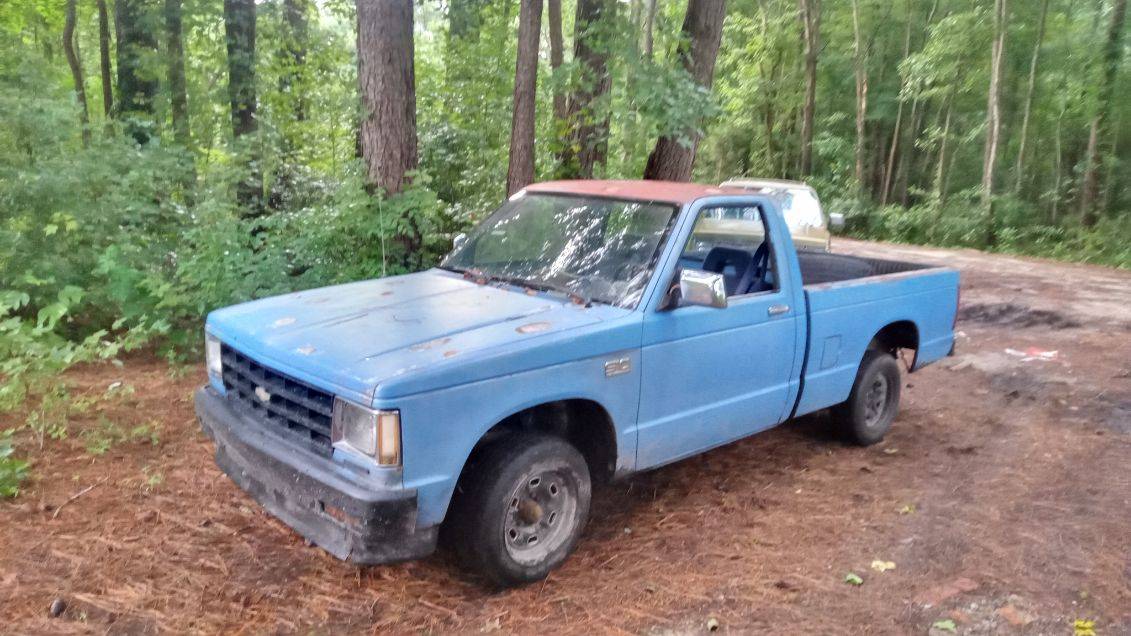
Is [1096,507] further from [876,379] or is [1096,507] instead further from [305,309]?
[305,309]

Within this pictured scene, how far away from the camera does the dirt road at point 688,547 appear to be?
358cm

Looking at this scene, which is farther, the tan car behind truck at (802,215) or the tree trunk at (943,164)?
the tree trunk at (943,164)

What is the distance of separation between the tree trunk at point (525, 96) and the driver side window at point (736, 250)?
3.94 m

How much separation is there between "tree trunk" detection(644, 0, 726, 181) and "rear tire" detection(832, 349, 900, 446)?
4.29 m

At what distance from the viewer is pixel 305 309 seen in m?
4.19

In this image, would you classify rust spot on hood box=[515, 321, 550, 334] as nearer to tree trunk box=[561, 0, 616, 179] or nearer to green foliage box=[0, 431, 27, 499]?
green foliage box=[0, 431, 27, 499]

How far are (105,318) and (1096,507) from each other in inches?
308

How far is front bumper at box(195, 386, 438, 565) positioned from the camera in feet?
10.4

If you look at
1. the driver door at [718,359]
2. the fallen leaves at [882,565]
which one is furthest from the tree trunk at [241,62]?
the fallen leaves at [882,565]

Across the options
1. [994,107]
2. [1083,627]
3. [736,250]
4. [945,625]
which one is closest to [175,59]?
[736,250]

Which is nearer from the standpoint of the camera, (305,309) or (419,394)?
(419,394)

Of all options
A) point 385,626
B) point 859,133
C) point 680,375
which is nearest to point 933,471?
point 680,375

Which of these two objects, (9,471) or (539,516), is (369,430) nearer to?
(539,516)

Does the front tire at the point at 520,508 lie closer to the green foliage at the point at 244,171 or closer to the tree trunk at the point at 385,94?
the green foliage at the point at 244,171
